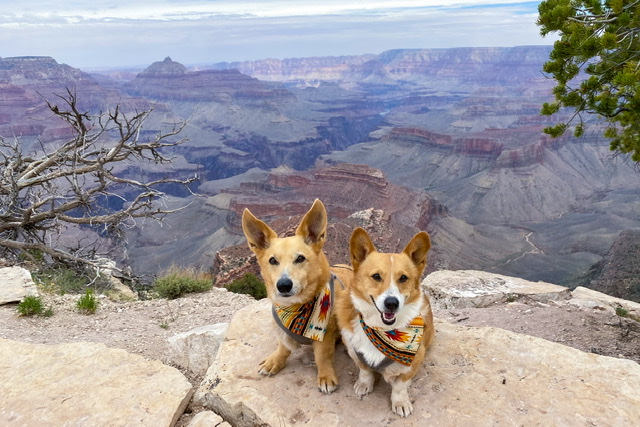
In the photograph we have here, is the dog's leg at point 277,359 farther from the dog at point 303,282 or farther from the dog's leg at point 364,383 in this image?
the dog's leg at point 364,383

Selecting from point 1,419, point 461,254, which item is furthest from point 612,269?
point 1,419

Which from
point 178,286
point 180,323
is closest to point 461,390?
point 180,323

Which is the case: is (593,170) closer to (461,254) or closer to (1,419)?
(461,254)

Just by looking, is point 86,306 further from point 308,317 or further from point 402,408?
point 402,408

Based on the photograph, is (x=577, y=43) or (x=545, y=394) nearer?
(x=545, y=394)

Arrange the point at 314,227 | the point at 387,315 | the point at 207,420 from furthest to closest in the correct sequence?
the point at 314,227 → the point at 207,420 → the point at 387,315

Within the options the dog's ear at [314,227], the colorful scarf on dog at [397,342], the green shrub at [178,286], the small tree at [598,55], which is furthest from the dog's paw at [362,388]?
the green shrub at [178,286]

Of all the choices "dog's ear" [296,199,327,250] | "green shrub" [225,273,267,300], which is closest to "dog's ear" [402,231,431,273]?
"dog's ear" [296,199,327,250]
